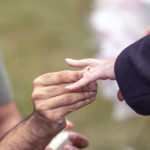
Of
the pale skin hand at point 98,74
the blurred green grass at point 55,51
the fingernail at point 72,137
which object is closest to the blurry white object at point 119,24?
the blurred green grass at point 55,51

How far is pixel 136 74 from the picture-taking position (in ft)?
2.64

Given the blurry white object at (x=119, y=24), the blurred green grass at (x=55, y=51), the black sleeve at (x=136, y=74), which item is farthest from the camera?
the blurred green grass at (x=55, y=51)

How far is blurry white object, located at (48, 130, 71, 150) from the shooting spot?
1.07 metres

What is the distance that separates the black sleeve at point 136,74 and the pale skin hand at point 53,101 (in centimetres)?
10

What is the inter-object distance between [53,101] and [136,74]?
8.4 inches

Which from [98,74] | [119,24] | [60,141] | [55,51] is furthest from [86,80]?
[55,51]

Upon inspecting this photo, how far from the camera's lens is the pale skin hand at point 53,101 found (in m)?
0.84

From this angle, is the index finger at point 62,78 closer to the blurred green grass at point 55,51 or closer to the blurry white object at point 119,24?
the blurry white object at point 119,24

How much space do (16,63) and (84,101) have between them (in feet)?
7.22

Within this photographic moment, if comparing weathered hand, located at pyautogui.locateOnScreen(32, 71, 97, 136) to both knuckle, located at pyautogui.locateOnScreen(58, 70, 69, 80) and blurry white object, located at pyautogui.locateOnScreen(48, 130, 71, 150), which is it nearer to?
knuckle, located at pyautogui.locateOnScreen(58, 70, 69, 80)

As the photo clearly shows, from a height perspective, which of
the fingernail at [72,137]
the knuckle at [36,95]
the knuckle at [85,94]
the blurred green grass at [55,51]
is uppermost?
the knuckle at [36,95]

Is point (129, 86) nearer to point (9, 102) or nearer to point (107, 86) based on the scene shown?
point (9, 102)

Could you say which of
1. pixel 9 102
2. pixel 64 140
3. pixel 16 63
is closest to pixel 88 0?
pixel 16 63

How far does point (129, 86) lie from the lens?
0.82m
